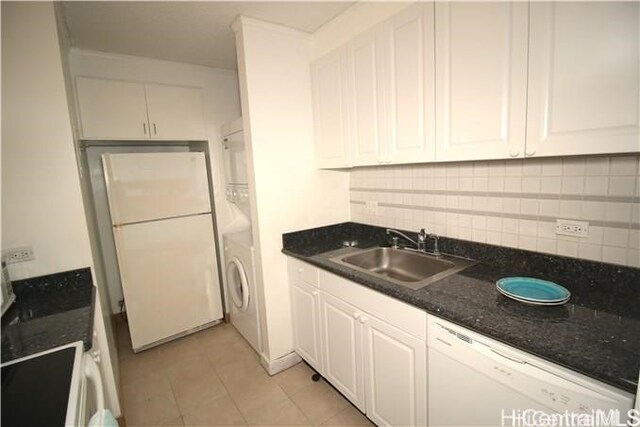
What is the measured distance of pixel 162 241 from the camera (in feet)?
8.47

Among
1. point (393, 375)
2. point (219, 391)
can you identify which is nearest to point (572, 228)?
point (393, 375)

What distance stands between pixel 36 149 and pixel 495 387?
2271 millimetres

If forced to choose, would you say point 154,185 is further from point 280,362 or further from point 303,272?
point 280,362

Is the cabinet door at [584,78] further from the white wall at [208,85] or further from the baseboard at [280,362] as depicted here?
the white wall at [208,85]

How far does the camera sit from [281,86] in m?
2.04

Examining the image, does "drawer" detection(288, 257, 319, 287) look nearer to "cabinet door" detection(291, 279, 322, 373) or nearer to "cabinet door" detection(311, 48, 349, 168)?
"cabinet door" detection(291, 279, 322, 373)

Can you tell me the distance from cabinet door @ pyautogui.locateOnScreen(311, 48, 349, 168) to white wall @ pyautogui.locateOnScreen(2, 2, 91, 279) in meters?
1.43

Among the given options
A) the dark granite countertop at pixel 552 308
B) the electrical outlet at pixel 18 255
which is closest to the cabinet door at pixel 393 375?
the dark granite countertop at pixel 552 308

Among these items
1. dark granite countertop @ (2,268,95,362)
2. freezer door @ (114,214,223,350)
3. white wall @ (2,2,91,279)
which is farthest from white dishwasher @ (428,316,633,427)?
freezer door @ (114,214,223,350)

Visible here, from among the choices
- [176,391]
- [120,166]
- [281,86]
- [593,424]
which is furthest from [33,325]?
[593,424]

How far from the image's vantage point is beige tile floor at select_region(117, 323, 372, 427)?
1.82 meters

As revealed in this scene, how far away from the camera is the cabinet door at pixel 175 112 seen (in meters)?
2.55

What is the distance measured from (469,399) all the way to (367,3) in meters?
2.00

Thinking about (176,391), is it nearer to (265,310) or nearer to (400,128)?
(265,310)
